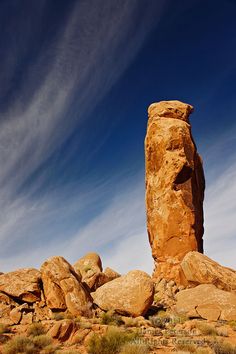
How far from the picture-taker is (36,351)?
32.7 feet

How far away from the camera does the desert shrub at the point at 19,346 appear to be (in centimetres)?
972

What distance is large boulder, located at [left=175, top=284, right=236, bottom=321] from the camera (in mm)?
15712

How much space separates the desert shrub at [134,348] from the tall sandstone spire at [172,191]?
1352 centimetres

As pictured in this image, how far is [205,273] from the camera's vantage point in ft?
64.5

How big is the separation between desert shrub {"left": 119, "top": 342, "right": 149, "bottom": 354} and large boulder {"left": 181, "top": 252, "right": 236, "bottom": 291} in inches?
420

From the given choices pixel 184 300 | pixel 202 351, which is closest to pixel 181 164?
pixel 184 300

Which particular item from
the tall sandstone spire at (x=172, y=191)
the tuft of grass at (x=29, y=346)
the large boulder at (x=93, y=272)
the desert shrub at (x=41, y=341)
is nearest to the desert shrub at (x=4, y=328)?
the tuft of grass at (x=29, y=346)

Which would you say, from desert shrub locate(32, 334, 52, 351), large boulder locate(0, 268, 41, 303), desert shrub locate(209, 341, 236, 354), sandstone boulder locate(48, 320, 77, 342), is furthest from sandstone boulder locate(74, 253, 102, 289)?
desert shrub locate(209, 341, 236, 354)

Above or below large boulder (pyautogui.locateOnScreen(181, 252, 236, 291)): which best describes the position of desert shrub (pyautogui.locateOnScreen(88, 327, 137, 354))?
below

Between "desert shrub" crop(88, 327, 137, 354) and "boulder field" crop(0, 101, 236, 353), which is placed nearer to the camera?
"desert shrub" crop(88, 327, 137, 354)

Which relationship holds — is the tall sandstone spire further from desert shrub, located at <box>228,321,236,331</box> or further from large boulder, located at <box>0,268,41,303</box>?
large boulder, located at <box>0,268,41,303</box>

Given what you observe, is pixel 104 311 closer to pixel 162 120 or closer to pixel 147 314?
pixel 147 314

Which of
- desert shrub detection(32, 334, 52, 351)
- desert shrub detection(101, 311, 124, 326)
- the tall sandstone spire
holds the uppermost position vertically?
the tall sandstone spire

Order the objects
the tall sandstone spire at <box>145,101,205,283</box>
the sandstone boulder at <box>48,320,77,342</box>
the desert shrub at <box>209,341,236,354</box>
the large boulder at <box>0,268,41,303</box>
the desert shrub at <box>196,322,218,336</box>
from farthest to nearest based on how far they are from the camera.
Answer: the tall sandstone spire at <box>145,101,205,283</box> → the large boulder at <box>0,268,41,303</box> → the desert shrub at <box>196,322,218,336</box> → the sandstone boulder at <box>48,320,77,342</box> → the desert shrub at <box>209,341,236,354</box>
